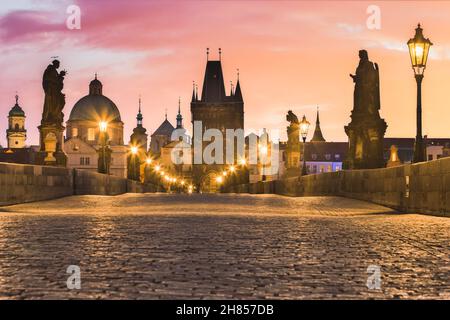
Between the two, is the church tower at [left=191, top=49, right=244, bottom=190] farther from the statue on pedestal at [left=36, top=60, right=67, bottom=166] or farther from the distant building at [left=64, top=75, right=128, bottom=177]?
the statue on pedestal at [left=36, top=60, right=67, bottom=166]

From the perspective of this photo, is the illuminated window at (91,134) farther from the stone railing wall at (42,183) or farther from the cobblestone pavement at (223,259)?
the cobblestone pavement at (223,259)

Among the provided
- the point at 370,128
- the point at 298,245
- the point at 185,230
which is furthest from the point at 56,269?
the point at 370,128

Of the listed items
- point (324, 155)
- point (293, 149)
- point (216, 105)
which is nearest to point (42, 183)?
point (293, 149)

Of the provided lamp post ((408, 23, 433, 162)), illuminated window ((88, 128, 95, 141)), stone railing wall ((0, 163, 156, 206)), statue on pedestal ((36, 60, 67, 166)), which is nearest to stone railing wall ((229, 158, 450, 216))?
lamp post ((408, 23, 433, 162))

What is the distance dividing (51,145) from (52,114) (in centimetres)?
143

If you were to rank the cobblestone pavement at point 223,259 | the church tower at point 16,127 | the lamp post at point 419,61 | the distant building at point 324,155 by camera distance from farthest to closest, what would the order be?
the church tower at point 16,127, the distant building at point 324,155, the lamp post at point 419,61, the cobblestone pavement at point 223,259

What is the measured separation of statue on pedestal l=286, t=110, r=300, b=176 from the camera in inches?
1818

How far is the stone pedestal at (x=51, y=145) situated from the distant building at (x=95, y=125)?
377ft

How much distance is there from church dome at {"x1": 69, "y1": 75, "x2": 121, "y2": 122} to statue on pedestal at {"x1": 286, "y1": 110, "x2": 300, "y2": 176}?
11526 cm

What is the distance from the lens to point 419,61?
17.1m

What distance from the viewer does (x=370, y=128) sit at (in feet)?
81.5

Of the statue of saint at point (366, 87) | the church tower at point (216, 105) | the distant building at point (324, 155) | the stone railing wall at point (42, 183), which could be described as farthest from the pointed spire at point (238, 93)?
the statue of saint at point (366, 87)

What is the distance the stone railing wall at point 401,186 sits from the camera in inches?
555

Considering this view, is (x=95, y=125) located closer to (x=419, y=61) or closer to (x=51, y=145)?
(x=51, y=145)
